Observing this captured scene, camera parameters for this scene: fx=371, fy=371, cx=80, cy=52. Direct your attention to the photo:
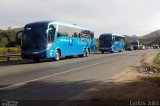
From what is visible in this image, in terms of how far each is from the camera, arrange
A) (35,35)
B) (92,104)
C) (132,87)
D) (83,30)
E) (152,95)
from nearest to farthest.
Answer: (92,104), (152,95), (132,87), (35,35), (83,30)

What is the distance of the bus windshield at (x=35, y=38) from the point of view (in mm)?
30266

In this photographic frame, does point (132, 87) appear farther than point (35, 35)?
No

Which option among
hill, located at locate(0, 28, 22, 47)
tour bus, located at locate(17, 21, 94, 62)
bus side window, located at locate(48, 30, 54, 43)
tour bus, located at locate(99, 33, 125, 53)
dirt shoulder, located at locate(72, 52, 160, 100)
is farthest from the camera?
tour bus, located at locate(99, 33, 125, 53)

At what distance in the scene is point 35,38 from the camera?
99.9 feet

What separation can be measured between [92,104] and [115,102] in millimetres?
643

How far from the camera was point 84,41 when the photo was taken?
42000 mm

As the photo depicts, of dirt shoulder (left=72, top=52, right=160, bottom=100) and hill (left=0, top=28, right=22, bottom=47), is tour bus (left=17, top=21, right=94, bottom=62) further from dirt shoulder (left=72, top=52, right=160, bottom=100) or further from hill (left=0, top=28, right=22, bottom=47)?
hill (left=0, top=28, right=22, bottom=47)

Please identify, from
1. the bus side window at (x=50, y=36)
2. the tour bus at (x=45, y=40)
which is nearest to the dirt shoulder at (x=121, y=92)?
the tour bus at (x=45, y=40)

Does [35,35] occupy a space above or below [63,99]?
above

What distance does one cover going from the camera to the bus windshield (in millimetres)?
30266

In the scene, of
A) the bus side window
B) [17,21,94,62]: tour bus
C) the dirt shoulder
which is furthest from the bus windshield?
the dirt shoulder

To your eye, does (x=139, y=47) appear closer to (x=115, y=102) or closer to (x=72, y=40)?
(x=72, y=40)

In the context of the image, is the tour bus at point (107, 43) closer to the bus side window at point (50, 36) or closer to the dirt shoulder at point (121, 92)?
the bus side window at point (50, 36)

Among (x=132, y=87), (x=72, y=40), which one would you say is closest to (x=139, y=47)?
(x=72, y=40)
